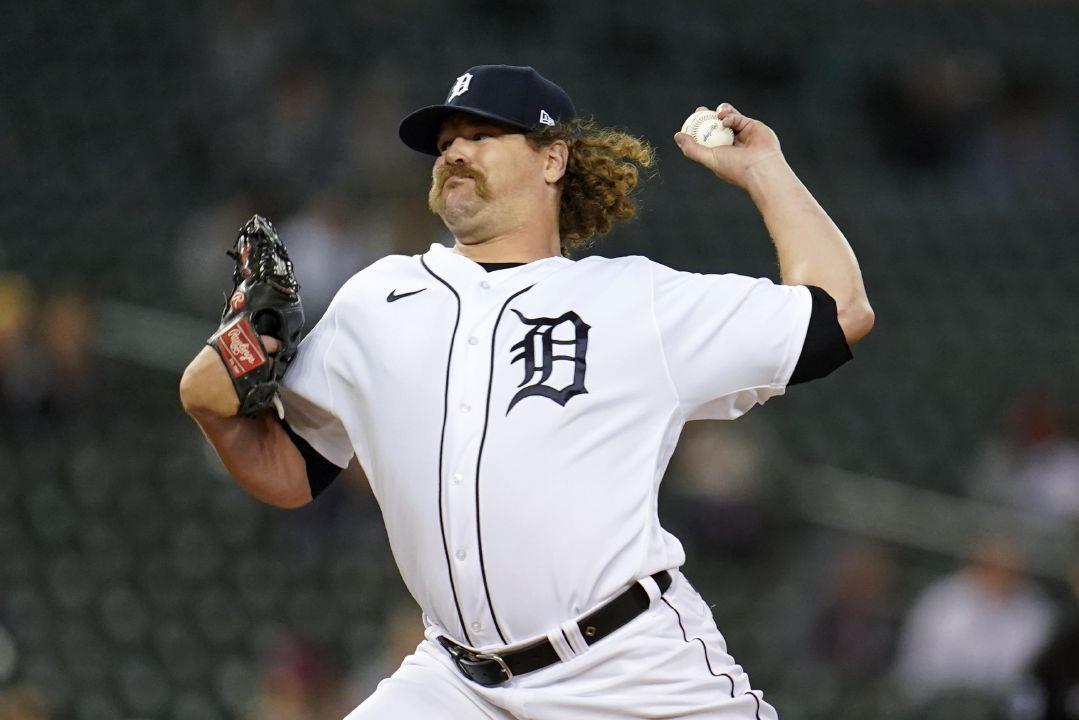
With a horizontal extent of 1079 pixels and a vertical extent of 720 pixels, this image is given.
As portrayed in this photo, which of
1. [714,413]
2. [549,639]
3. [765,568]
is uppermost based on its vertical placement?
[714,413]

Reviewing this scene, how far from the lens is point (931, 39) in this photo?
1332 cm

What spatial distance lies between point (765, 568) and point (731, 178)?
500 centimetres

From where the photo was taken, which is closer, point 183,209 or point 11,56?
point 183,209

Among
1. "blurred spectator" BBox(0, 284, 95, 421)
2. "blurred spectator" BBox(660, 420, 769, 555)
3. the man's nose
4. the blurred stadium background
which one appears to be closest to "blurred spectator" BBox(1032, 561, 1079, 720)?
the blurred stadium background

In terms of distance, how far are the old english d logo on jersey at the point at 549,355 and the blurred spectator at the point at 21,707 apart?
387cm

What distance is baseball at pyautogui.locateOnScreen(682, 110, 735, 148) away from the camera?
3.31m

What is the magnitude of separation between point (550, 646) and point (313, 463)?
2.18 feet

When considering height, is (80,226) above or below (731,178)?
below

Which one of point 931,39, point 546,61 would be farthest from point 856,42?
point 546,61

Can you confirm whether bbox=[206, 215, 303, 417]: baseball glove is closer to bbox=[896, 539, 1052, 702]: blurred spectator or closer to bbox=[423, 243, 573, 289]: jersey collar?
bbox=[423, 243, 573, 289]: jersey collar

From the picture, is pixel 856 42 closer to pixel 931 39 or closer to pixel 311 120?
pixel 931 39

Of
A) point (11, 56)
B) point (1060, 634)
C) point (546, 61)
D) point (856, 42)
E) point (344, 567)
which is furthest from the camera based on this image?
point (856, 42)

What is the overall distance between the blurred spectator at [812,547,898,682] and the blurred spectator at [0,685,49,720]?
336cm

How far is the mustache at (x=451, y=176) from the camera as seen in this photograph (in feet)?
10.3
